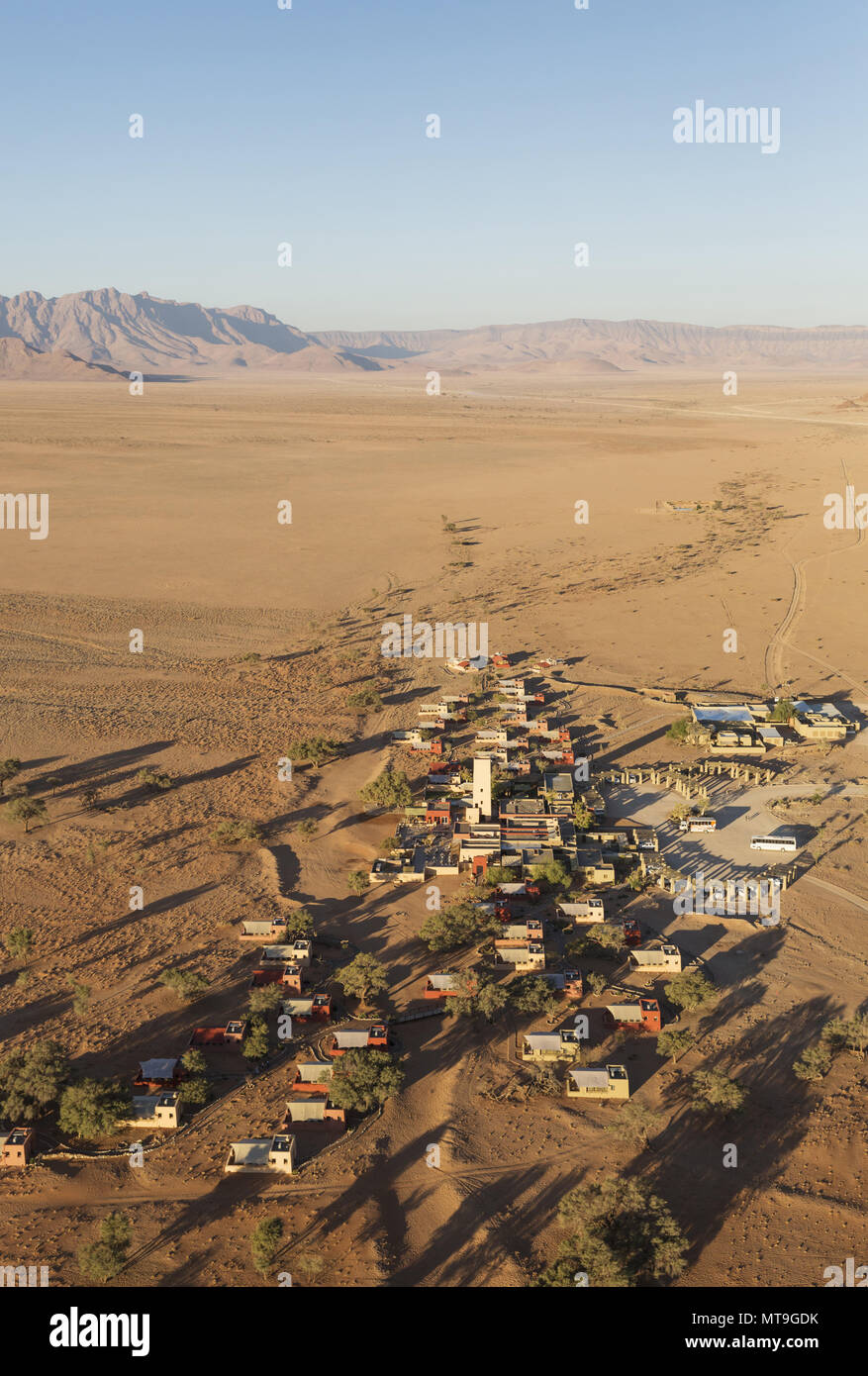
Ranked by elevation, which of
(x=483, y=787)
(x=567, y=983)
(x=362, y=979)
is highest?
(x=483, y=787)

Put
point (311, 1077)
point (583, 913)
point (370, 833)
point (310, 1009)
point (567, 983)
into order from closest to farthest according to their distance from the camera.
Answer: point (311, 1077) → point (310, 1009) → point (567, 983) → point (583, 913) → point (370, 833)

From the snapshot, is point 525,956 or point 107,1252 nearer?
point 107,1252

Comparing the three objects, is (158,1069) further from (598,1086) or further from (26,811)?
(26,811)

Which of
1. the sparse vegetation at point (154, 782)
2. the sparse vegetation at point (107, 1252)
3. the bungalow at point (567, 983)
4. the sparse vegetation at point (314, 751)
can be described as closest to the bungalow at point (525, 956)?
the bungalow at point (567, 983)

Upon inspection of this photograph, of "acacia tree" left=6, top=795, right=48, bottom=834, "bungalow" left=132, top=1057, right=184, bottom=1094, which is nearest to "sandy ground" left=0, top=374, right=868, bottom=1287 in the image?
"acacia tree" left=6, top=795, right=48, bottom=834

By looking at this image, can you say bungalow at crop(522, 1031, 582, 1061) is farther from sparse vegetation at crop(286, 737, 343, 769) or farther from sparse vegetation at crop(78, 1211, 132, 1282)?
sparse vegetation at crop(286, 737, 343, 769)

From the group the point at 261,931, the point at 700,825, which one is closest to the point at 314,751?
the point at 261,931

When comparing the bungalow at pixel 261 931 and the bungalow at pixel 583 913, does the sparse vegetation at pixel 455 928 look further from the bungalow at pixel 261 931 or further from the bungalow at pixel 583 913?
the bungalow at pixel 261 931
